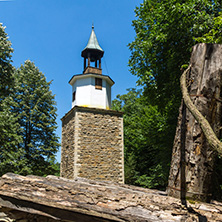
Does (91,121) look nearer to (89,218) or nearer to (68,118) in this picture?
(68,118)

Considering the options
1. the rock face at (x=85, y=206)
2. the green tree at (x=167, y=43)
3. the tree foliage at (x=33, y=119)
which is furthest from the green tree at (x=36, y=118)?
the rock face at (x=85, y=206)

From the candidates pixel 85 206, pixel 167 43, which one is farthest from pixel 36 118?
pixel 85 206

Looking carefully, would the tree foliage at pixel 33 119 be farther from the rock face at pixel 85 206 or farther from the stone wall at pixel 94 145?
the rock face at pixel 85 206

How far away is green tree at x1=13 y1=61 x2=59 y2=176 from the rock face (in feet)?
58.3

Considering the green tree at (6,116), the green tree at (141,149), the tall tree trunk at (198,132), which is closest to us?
the tall tree trunk at (198,132)

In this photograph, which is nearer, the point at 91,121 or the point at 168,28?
the point at 168,28

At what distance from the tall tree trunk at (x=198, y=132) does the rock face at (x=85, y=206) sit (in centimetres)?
17

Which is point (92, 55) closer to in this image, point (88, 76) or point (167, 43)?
point (88, 76)

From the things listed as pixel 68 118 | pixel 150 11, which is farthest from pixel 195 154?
pixel 68 118

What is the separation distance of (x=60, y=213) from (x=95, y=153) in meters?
14.5

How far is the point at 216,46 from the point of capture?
8.64 feet

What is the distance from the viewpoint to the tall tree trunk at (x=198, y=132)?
2309mm

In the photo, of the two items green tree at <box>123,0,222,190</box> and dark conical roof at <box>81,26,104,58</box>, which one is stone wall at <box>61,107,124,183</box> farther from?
dark conical roof at <box>81,26,104,58</box>

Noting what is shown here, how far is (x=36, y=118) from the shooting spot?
67.3 feet
